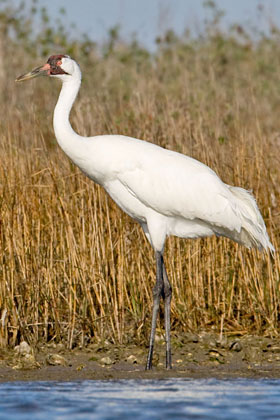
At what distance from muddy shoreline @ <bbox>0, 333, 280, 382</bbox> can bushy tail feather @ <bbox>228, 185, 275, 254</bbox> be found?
0.83 meters

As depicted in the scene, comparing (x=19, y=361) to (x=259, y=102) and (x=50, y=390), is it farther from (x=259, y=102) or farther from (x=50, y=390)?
(x=259, y=102)

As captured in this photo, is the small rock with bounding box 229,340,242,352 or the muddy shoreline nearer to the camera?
the muddy shoreline

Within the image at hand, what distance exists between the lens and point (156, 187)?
6.86 meters

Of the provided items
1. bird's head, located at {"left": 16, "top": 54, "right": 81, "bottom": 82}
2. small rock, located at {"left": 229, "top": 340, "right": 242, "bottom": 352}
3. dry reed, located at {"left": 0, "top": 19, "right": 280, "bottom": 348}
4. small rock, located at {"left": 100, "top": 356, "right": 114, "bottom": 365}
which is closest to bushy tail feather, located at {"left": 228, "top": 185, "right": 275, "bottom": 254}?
dry reed, located at {"left": 0, "top": 19, "right": 280, "bottom": 348}

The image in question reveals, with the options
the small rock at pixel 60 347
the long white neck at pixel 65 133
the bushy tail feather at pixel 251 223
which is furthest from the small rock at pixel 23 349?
the bushy tail feather at pixel 251 223

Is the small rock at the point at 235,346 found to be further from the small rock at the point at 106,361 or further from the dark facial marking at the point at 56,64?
the dark facial marking at the point at 56,64

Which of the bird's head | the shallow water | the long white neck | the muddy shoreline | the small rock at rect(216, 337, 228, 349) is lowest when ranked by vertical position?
the shallow water

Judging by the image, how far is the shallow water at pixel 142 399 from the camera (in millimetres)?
5594

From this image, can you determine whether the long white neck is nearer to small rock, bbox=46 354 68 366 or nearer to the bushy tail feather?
the bushy tail feather

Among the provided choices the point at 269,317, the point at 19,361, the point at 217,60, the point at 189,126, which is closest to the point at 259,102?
the point at 217,60

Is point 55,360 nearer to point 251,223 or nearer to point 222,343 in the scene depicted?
point 222,343

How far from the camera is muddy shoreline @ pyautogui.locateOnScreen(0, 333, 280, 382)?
6641 millimetres

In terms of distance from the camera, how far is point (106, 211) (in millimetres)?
7633

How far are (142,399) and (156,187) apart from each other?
1672 millimetres
